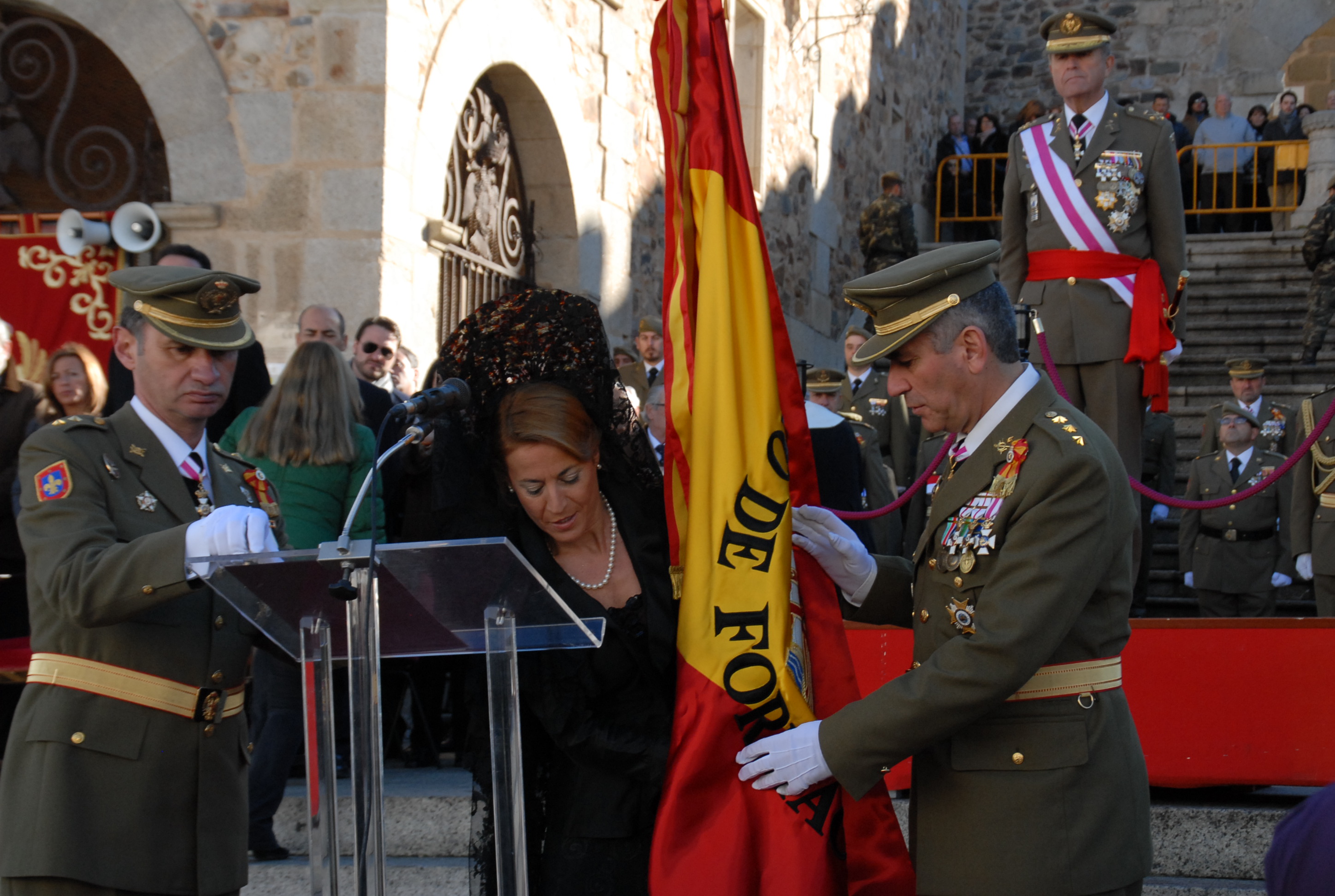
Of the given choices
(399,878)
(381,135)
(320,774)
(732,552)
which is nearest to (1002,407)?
(732,552)

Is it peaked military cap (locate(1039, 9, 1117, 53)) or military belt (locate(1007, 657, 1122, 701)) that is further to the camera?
peaked military cap (locate(1039, 9, 1117, 53))

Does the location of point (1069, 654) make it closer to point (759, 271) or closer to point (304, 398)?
point (759, 271)

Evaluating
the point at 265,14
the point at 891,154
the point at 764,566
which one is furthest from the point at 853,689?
the point at 891,154

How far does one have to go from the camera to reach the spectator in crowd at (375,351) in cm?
588

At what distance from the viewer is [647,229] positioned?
32.6ft

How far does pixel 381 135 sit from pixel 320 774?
4809 millimetres

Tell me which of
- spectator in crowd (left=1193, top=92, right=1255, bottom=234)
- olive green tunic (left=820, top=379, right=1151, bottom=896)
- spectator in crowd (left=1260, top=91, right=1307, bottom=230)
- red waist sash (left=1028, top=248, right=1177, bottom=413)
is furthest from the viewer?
spectator in crowd (left=1193, top=92, right=1255, bottom=234)

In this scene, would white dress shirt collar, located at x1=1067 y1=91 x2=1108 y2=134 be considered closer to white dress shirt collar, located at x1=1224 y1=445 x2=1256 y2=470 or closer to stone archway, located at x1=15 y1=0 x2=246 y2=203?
stone archway, located at x1=15 y1=0 x2=246 y2=203

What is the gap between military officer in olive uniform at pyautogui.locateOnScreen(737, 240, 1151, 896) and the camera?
2330 millimetres

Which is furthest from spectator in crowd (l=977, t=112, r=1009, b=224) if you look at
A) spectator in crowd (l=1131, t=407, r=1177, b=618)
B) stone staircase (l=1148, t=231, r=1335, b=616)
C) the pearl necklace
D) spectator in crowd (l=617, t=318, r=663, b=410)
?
the pearl necklace

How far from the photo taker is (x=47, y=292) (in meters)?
6.88

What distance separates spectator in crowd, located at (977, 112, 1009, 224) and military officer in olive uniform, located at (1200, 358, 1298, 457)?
322 inches

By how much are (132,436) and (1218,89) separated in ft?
60.1

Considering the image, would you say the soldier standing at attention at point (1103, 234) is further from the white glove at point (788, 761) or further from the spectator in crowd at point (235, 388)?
the spectator in crowd at point (235, 388)
